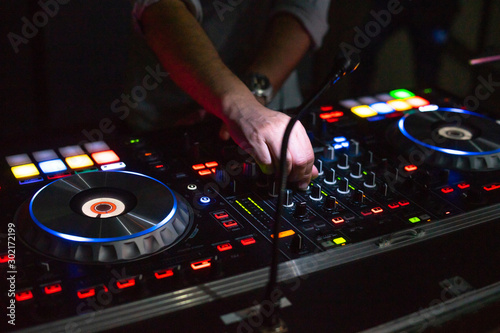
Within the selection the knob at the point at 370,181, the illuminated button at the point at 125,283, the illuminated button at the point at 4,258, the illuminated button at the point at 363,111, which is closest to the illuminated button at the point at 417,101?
the illuminated button at the point at 363,111

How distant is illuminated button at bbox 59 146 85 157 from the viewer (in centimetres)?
114

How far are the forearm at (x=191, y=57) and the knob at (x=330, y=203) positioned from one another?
311 millimetres

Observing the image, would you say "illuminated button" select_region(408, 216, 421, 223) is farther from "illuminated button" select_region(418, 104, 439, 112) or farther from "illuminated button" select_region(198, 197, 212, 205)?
"illuminated button" select_region(418, 104, 439, 112)

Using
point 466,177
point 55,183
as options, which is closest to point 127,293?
point 55,183

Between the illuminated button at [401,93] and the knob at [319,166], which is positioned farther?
the illuminated button at [401,93]

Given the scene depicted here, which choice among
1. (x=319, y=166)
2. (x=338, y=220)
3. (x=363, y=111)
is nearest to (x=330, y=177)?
(x=319, y=166)

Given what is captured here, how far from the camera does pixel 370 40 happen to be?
3068 millimetres

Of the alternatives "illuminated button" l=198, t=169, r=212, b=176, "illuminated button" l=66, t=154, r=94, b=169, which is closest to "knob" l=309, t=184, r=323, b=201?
"illuminated button" l=198, t=169, r=212, b=176

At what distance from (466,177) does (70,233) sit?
2.65 ft

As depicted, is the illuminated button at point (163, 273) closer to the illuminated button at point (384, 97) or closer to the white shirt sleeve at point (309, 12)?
the illuminated button at point (384, 97)

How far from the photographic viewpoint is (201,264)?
0.85m

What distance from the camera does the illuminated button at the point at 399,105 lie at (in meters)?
1.46

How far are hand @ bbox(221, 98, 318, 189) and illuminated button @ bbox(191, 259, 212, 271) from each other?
27 cm

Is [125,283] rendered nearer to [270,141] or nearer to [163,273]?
[163,273]
